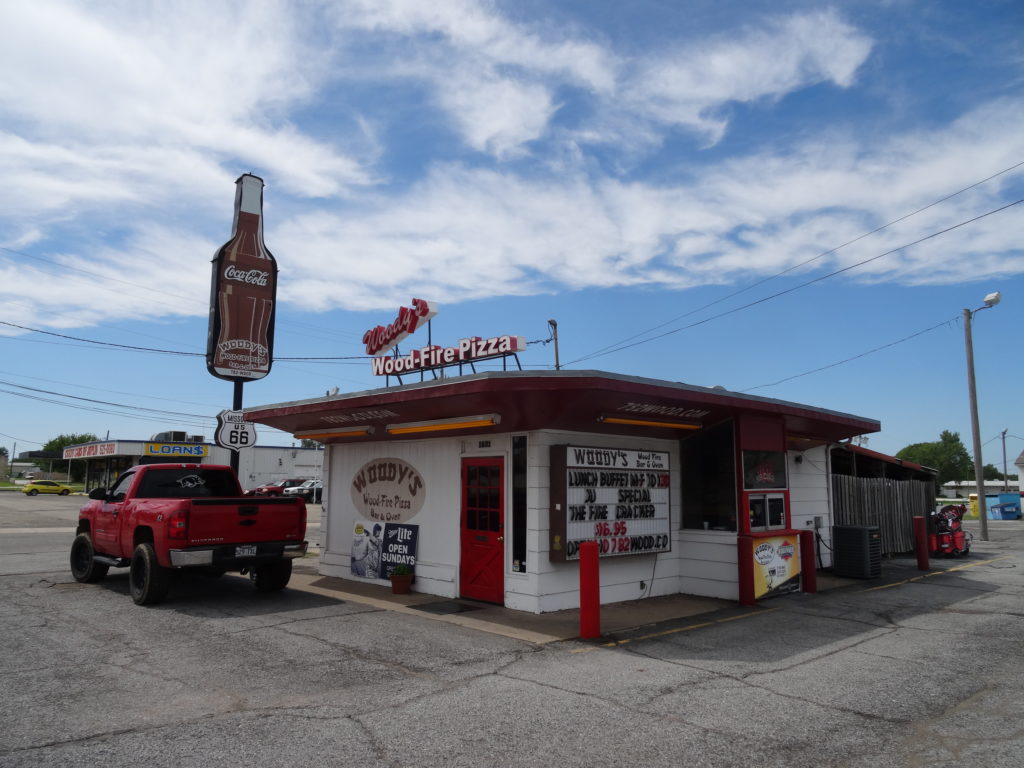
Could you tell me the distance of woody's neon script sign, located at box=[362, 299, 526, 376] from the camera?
44.8ft

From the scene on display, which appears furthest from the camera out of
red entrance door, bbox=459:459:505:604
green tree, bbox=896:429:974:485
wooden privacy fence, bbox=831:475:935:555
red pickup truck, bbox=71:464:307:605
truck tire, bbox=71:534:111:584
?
green tree, bbox=896:429:974:485

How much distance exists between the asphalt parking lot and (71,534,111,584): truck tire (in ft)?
5.05

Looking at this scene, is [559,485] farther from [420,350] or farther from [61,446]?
[61,446]

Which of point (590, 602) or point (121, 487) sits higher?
point (121, 487)

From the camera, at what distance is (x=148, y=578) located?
10070mm

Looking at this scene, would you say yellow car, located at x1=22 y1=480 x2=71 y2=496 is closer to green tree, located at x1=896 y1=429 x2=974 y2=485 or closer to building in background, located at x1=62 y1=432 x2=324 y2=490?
building in background, located at x1=62 y1=432 x2=324 y2=490

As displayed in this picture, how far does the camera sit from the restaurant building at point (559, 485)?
1029cm

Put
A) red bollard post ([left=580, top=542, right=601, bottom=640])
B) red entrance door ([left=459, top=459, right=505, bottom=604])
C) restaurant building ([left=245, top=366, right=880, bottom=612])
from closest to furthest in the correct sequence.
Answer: red bollard post ([left=580, top=542, right=601, bottom=640]) → restaurant building ([left=245, top=366, right=880, bottom=612]) → red entrance door ([left=459, top=459, right=505, bottom=604])

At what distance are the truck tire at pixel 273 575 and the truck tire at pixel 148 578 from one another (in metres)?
1.71

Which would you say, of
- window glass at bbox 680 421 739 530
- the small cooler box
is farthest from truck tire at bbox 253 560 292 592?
the small cooler box

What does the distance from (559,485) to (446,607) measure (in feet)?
8.43

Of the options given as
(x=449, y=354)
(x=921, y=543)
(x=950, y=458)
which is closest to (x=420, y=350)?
(x=449, y=354)

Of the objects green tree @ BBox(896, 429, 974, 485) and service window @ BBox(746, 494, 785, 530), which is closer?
service window @ BBox(746, 494, 785, 530)

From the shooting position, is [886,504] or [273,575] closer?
[273,575]
